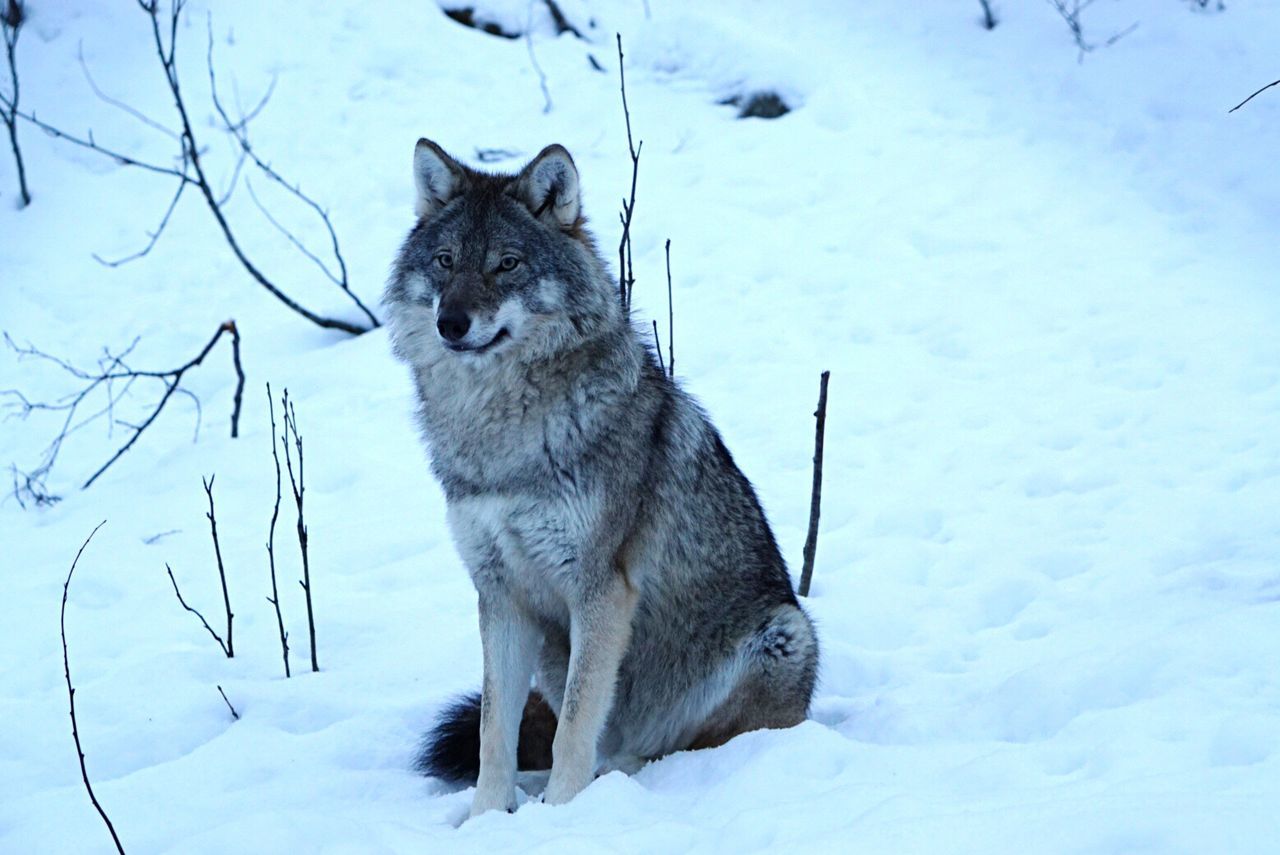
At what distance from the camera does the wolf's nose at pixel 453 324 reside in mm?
3525

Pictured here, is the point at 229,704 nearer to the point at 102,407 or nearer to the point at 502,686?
the point at 502,686

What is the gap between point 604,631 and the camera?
12.0ft

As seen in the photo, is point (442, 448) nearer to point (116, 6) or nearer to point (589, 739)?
point (589, 739)

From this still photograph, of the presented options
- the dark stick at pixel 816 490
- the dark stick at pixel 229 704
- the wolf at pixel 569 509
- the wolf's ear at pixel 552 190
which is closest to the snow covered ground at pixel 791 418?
the dark stick at pixel 229 704

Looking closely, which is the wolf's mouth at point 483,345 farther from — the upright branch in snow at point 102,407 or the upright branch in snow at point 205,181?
the upright branch in snow at point 205,181

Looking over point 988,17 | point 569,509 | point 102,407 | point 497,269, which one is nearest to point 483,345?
point 497,269

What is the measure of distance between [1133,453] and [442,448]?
407cm

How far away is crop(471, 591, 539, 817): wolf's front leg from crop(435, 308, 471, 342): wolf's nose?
881 mm

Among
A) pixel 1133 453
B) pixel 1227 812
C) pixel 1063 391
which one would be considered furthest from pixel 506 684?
pixel 1063 391

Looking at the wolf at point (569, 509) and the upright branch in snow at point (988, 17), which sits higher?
the upright branch in snow at point (988, 17)

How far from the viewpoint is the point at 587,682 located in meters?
3.65

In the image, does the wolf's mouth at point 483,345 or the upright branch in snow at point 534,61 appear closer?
the wolf's mouth at point 483,345

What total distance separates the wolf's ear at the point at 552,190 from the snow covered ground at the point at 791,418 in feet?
6.19

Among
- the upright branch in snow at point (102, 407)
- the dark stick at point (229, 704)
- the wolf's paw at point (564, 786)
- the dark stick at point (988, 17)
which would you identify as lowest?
the upright branch in snow at point (102, 407)
